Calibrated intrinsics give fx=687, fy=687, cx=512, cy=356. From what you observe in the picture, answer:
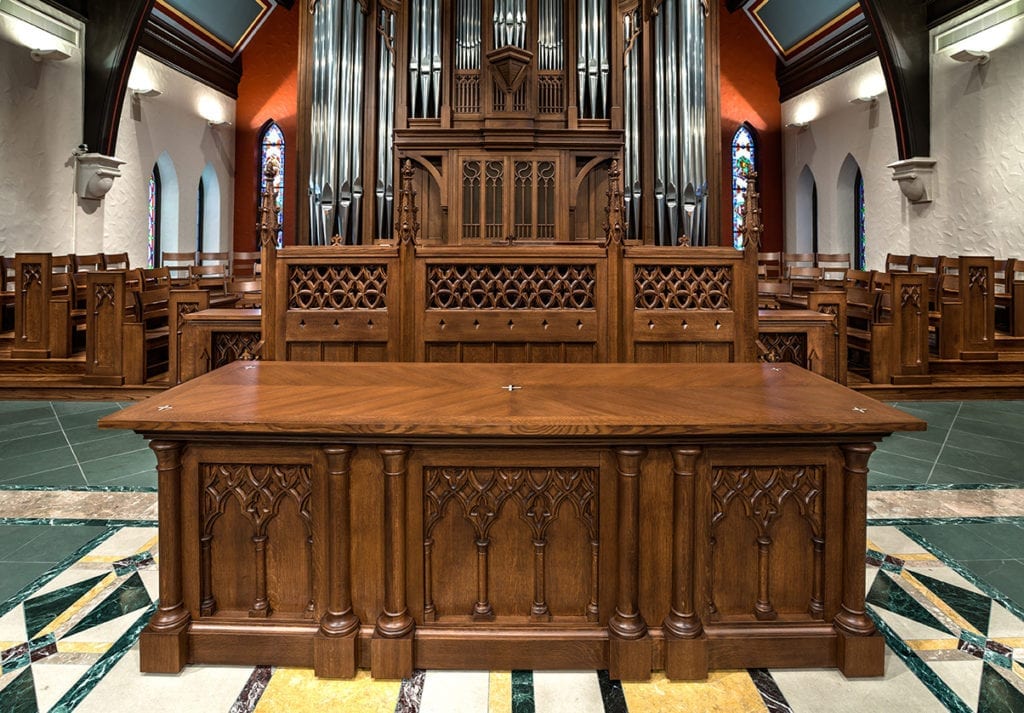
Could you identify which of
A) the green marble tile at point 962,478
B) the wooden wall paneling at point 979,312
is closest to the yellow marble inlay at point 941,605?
the green marble tile at point 962,478

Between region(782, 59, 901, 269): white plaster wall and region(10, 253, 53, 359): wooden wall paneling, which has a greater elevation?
region(782, 59, 901, 269): white plaster wall

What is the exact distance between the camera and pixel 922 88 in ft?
29.9

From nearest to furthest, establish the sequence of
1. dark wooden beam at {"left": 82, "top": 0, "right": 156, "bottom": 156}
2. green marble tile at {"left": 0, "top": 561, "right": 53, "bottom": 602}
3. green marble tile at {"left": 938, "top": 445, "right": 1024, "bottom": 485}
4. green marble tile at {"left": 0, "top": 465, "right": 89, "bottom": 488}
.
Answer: green marble tile at {"left": 0, "top": 561, "right": 53, "bottom": 602}
green marble tile at {"left": 0, "top": 465, "right": 89, "bottom": 488}
green marble tile at {"left": 938, "top": 445, "right": 1024, "bottom": 485}
dark wooden beam at {"left": 82, "top": 0, "right": 156, "bottom": 156}

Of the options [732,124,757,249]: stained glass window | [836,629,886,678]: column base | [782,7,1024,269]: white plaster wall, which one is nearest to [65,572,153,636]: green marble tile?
[836,629,886,678]: column base

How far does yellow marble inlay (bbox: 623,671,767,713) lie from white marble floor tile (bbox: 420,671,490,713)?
402mm

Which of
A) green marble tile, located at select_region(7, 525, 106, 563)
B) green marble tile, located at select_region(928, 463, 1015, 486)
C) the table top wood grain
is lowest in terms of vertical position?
green marble tile, located at select_region(7, 525, 106, 563)

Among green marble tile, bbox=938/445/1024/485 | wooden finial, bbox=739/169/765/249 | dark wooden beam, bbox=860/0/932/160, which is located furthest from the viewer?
dark wooden beam, bbox=860/0/932/160

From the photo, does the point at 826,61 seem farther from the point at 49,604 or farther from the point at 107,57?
the point at 49,604

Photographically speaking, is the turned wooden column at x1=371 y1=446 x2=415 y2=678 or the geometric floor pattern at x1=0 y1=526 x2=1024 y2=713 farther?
the turned wooden column at x1=371 y1=446 x2=415 y2=678

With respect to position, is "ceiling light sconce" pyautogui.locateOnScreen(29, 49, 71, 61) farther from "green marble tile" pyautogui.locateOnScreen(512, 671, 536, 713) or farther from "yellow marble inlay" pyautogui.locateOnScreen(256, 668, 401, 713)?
"green marble tile" pyautogui.locateOnScreen(512, 671, 536, 713)

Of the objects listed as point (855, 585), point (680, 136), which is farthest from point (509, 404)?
point (680, 136)

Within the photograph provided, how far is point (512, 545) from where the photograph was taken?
6.66 ft

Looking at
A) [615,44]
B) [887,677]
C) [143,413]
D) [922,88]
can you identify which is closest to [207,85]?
[615,44]

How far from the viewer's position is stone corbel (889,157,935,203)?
9156mm
